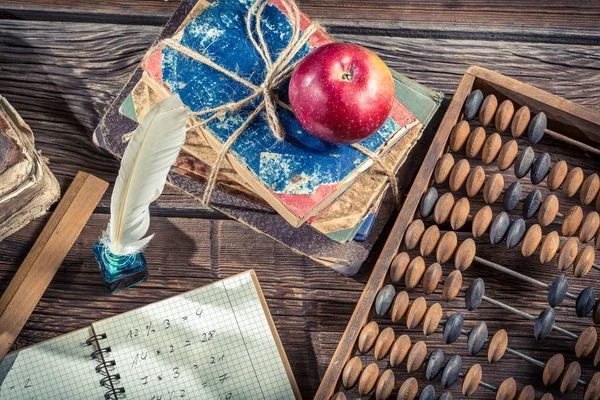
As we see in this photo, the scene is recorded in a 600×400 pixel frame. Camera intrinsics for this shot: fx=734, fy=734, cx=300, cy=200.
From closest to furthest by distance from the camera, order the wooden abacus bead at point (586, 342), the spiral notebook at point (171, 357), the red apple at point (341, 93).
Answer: the red apple at point (341, 93) → the wooden abacus bead at point (586, 342) → the spiral notebook at point (171, 357)

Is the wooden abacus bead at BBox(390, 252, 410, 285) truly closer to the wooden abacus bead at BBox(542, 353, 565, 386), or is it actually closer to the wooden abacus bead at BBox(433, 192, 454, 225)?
the wooden abacus bead at BBox(433, 192, 454, 225)

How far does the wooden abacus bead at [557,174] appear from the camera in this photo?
1.03 m

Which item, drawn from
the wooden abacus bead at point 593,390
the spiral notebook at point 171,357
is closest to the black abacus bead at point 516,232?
the wooden abacus bead at point 593,390

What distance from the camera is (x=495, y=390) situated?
1026 mm

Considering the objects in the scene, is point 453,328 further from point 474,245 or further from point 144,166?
point 144,166

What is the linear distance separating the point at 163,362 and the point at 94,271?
179mm

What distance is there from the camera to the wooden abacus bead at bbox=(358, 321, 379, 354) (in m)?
1.00

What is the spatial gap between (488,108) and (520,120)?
0.16ft

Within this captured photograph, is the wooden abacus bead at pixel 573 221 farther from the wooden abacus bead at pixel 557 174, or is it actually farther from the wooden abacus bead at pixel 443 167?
the wooden abacus bead at pixel 443 167

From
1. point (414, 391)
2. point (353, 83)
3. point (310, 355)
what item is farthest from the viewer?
point (310, 355)

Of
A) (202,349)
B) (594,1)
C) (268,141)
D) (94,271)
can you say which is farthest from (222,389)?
(594,1)

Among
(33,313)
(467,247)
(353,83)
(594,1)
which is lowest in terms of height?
(33,313)

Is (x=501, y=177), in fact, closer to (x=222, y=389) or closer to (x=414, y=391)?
(x=414, y=391)

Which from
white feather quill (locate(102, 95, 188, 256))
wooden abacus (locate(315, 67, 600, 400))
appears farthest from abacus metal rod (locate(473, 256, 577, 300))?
white feather quill (locate(102, 95, 188, 256))
